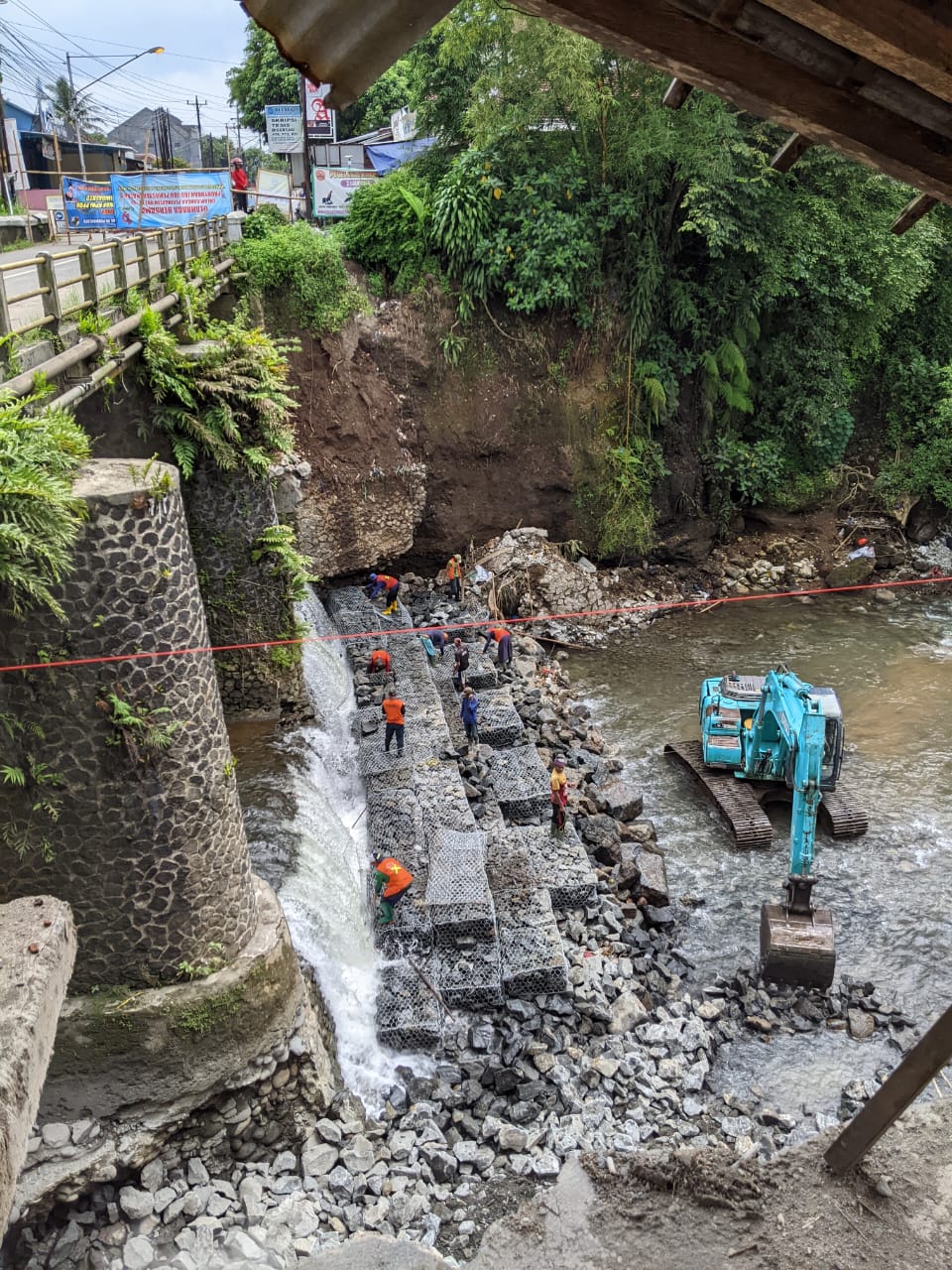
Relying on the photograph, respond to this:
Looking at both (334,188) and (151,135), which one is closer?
(334,188)

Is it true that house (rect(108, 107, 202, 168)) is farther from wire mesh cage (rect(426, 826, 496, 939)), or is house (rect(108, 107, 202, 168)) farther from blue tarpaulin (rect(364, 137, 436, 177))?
wire mesh cage (rect(426, 826, 496, 939))

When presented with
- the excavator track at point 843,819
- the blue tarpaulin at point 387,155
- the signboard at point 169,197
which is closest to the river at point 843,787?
the excavator track at point 843,819

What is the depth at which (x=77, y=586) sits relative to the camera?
21.2 ft

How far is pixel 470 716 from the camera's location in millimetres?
13211

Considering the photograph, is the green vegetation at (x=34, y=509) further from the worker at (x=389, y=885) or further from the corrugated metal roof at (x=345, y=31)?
the worker at (x=389, y=885)

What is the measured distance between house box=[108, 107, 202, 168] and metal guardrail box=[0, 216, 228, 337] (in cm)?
3244

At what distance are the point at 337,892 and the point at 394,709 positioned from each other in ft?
9.78

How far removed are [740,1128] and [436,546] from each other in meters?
14.2

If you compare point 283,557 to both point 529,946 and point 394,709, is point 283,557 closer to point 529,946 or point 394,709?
point 394,709

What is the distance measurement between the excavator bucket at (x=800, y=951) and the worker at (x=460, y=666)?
6.61 meters

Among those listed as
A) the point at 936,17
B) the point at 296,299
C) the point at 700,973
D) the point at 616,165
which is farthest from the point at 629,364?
the point at 936,17

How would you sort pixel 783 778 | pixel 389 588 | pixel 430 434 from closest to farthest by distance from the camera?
pixel 783 778 < pixel 389 588 < pixel 430 434

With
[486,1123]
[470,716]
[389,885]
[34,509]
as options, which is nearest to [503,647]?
[470,716]

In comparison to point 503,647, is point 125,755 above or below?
above
